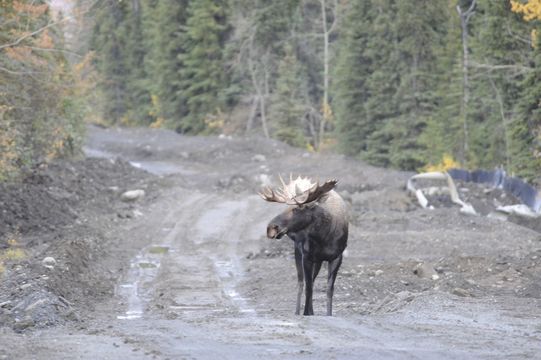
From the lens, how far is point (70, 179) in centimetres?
3241

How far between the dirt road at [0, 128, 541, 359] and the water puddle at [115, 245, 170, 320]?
0.13 ft

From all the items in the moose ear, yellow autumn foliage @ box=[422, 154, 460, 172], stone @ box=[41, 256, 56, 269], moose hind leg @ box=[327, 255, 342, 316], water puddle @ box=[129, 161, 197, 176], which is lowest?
water puddle @ box=[129, 161, 197, 176]

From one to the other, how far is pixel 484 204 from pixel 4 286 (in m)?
19.4

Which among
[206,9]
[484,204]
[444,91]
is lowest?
[484,204]

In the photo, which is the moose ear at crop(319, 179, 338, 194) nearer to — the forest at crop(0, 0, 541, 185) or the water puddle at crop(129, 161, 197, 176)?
the forest at crop(0, 0, 541, 185)

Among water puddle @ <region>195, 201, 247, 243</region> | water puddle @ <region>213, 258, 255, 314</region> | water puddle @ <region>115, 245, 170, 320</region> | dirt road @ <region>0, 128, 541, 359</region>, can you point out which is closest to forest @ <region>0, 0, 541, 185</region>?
water puddle @ <region>115, 245, 170, 320</region>

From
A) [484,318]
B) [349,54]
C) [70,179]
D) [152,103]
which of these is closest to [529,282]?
[484,318]

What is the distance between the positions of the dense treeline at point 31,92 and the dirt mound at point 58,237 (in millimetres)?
989

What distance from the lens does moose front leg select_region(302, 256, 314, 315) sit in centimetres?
1399

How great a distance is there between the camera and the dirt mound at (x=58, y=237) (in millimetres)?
13484

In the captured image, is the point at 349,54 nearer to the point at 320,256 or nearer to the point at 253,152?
the point at 253,152

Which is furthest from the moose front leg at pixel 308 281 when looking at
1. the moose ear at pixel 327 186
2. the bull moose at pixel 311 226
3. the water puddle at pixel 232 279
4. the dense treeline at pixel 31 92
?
the dense treeline at pixel 31 92

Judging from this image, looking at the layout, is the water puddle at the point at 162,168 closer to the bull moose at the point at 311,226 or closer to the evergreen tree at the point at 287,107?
the evergreen tree at the point at 287,107

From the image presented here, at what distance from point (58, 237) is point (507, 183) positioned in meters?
17.0
